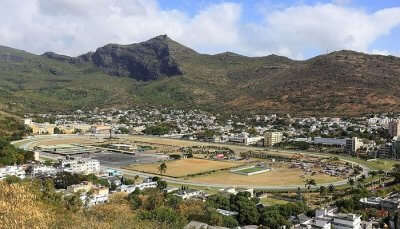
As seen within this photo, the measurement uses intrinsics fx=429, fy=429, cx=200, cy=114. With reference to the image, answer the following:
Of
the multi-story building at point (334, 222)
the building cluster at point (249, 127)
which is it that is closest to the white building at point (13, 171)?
the multi-story building at point (334, 222)

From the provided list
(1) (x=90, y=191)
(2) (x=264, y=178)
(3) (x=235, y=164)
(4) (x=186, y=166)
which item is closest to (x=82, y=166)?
(4) (x=186, y=166)

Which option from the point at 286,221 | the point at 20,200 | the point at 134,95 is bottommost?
the point at 286,221

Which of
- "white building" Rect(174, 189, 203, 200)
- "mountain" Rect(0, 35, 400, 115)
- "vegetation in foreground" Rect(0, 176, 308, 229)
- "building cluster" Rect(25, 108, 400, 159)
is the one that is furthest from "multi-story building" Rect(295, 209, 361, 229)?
"mountain" Rect(0, 35, 400, 115)

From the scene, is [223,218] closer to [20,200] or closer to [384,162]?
[20,200]

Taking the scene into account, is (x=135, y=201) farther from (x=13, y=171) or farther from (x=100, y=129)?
(x=100, y=129)

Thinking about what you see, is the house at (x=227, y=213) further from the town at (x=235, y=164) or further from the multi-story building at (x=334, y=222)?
the multi-story building at (x=334, y=222)

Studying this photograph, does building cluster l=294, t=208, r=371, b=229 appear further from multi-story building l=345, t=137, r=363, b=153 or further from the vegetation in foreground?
multi-story building l=345, t=137, r=363, b=153

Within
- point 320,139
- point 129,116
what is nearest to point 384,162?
point 320,139
